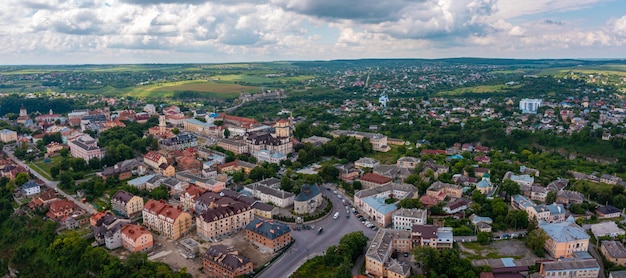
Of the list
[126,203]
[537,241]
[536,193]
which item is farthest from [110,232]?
[536,193]

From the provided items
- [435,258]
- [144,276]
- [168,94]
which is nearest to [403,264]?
[435,258]

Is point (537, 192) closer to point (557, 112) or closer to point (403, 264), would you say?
point (403, 264)

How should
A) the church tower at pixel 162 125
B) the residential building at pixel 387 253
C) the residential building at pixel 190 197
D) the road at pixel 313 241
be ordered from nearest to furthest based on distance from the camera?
the residential building at pixel 387 253 < the road at pixel 313 241 < the residential building at pixel 190 197 < the church tower at pixel 162 125

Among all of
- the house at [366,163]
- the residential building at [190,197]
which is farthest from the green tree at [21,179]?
the house at [366,163]

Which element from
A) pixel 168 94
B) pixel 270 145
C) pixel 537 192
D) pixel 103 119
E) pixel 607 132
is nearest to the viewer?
pixel 537 192

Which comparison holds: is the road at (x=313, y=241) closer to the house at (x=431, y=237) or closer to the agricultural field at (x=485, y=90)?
the house at (x=431, y=237)

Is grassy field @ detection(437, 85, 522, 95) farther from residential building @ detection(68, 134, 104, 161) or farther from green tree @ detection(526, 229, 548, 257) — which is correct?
green tree @ detection(526, 229, 548, 257)

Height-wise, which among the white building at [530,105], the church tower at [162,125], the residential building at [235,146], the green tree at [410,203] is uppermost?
the white building at [530,105]
